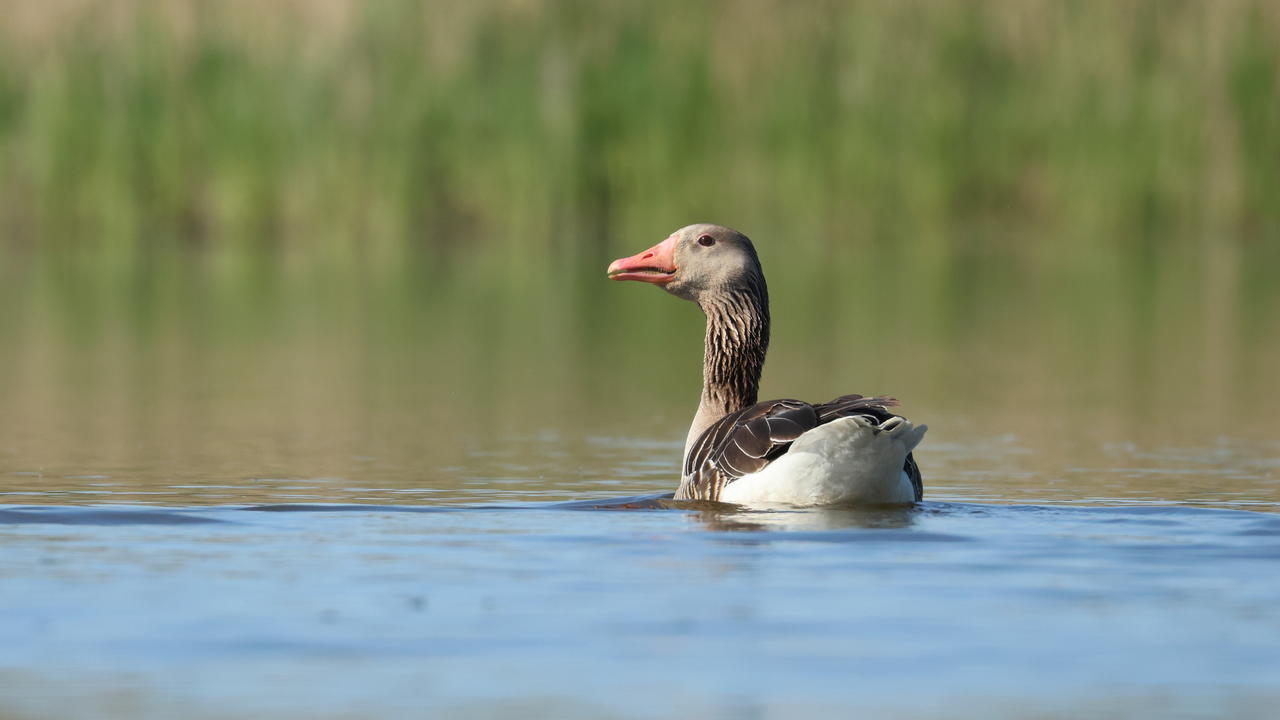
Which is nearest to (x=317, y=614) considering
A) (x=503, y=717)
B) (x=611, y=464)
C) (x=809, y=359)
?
(x=503, y=717)

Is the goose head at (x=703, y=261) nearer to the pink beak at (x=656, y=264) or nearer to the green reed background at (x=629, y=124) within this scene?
the pink beak at (x=656, y=264)

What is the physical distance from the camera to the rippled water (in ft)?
17.1

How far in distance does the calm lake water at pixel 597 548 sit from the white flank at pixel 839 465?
0.34 feet

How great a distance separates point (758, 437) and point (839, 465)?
1.38 feet

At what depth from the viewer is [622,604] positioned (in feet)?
20.7

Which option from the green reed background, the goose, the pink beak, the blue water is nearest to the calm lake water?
the blue water

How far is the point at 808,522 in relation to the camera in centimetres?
791

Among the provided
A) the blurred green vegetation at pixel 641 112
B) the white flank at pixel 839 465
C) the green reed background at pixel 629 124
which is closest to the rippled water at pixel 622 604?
the white flank at pixel 839 465

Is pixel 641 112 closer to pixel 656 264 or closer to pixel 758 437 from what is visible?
pixel 656 264

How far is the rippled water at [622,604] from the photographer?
17.1 feet

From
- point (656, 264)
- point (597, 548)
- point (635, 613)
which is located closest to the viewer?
point (635, 613)

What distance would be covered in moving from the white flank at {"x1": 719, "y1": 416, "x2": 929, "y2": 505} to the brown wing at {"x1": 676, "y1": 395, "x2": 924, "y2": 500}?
7 centimetres

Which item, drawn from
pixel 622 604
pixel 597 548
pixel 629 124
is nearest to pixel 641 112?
pixel 629 124

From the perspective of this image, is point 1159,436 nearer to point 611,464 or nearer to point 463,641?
point 611,464
